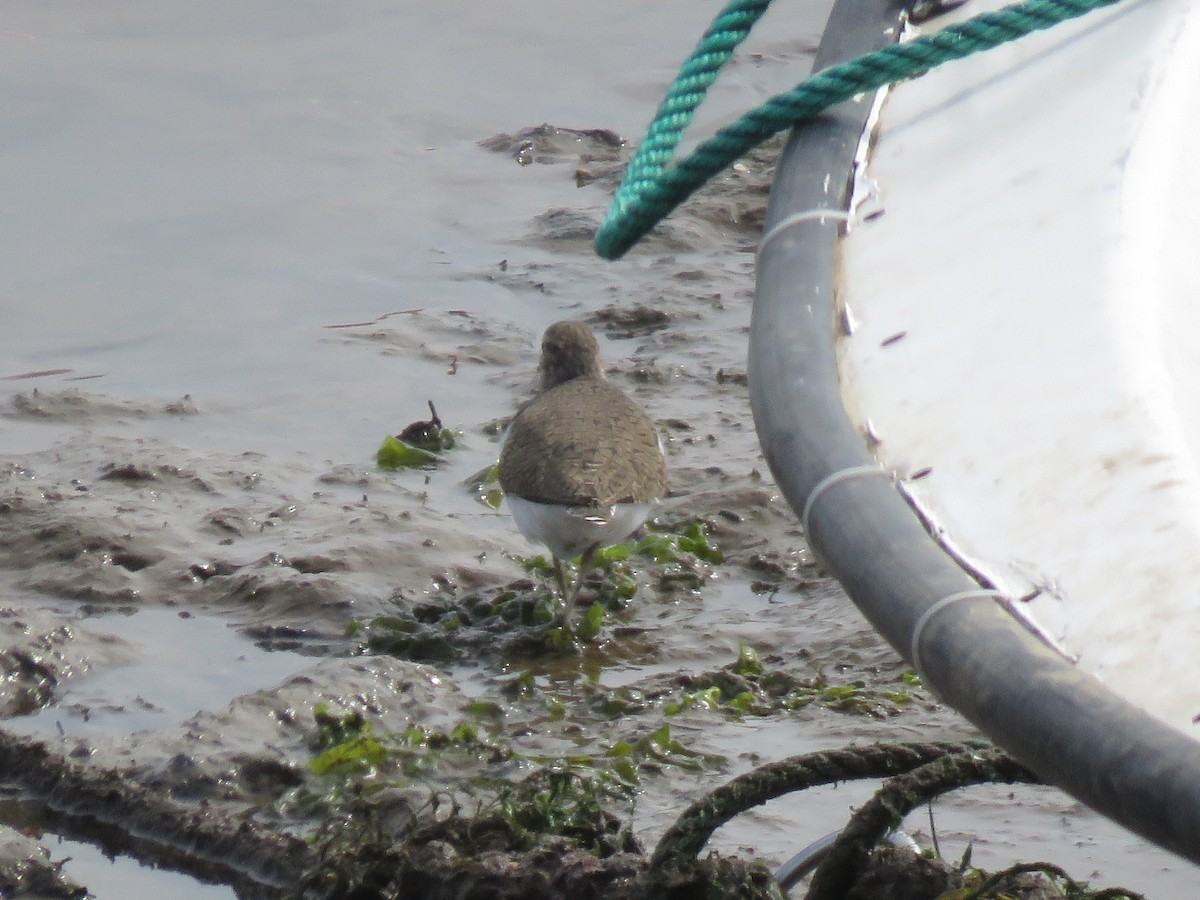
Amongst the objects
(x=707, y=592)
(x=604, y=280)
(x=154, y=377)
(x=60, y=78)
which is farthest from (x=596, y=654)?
(x=60, y=78)

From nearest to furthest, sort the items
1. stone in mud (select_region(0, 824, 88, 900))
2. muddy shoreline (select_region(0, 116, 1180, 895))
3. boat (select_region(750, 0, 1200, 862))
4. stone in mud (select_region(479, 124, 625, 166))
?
boat (select_region(750, 0, 1200, 862)) → stone in mud (select_region(0, 824, 88, 900)) → muddy shoreline (select_region(0, 116, 1180, 895)) → stone in mud (select_region(479, 124, 625, 166))

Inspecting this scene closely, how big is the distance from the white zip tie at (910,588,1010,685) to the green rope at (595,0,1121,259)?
36.2 inches

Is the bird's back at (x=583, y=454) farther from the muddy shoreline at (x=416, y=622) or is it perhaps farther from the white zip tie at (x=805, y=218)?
the white zip tie at (x=805, y=218)

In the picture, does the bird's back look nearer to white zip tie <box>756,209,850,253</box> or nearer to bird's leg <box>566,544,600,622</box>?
bird's leg <box>566,544,600,622</box>

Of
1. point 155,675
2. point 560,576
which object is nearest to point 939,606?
point 155,675

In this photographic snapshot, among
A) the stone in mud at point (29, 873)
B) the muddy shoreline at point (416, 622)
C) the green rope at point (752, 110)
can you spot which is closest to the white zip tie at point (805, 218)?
the green rope at point (752, 110)

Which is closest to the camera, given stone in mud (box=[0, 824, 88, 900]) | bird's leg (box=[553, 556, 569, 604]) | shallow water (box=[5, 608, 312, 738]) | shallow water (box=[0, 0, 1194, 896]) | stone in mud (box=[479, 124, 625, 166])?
stone in mud (box=[0, 824, 88, 900])

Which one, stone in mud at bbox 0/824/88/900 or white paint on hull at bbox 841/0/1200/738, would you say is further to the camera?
stone in mud at bbox 0/824/88/900

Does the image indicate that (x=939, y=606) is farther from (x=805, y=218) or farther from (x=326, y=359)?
(x=326, y=359)

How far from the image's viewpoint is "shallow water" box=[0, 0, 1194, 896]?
4.71 m

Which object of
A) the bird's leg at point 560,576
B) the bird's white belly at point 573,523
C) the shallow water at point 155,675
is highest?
the bird's white belly at point 573,523

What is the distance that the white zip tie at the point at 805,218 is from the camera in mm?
2594

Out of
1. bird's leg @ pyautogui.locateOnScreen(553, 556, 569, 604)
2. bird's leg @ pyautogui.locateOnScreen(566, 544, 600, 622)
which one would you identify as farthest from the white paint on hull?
bird's leg @ pyautogui.locateOnScreen(553, 556, 569, 604)

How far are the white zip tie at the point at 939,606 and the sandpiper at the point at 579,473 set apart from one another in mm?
3332
